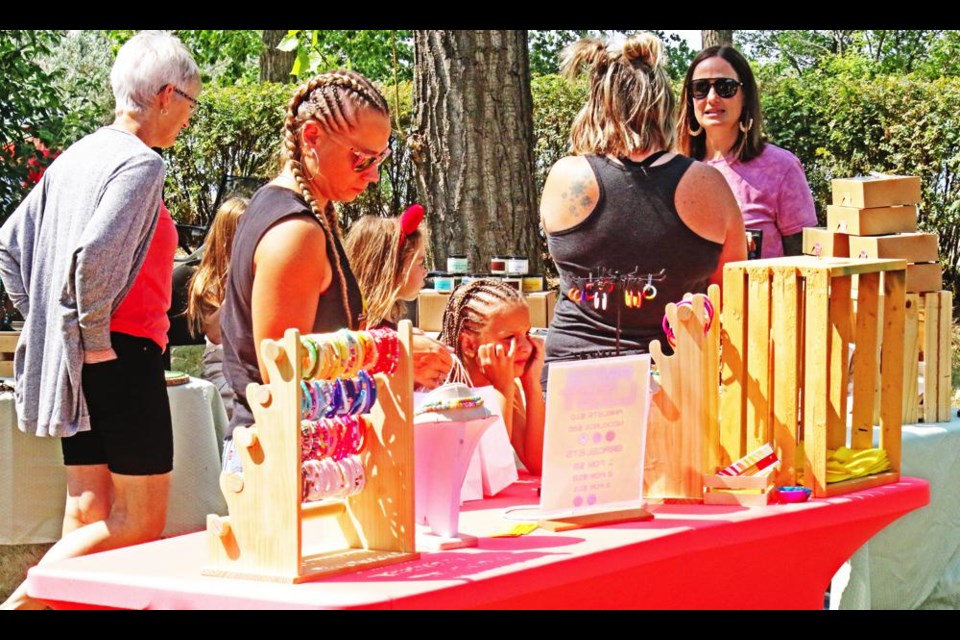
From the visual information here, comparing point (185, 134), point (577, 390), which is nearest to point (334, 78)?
point (577, 390)

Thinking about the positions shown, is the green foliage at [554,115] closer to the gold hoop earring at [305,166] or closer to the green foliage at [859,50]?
the green foliage at [859,50]

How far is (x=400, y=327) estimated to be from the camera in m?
2.05

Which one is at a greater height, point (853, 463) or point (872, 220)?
point (872, 220)

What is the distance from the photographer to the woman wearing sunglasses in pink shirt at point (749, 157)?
3836mm

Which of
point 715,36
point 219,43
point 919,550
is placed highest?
point 219,43

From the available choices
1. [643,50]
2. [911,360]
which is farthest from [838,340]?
→ [911,360]

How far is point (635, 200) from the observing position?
293cm

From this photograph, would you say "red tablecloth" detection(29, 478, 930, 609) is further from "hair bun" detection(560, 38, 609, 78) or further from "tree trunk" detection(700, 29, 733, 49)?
"tree trunk" detection(700, 29, 733, 49)

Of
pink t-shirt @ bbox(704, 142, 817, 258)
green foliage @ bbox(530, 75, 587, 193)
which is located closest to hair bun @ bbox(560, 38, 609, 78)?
pink t-shirt @ bbox(704, 142, 817, 258)

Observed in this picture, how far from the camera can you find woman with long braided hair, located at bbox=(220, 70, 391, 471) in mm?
2170

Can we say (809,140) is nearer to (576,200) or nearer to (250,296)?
(576,200)

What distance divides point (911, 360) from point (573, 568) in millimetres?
1722

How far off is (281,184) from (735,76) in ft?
6.43

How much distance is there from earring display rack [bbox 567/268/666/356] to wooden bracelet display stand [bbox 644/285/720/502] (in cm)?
40
